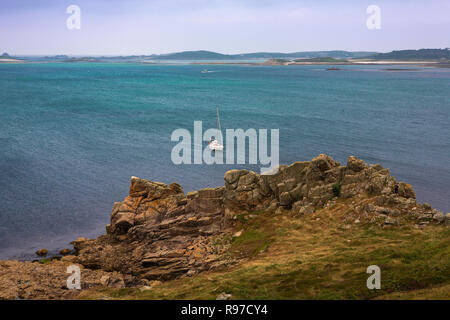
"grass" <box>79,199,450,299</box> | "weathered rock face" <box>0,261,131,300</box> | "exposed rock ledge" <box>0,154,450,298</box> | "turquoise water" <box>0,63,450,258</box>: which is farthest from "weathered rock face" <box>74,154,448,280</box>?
"turquoise water" <box>0,63,450,258</box>

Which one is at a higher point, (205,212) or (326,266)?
(326,266)

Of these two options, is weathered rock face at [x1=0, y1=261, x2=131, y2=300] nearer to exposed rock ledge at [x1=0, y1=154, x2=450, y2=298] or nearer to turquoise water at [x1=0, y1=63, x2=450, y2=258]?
exposed rock ledge at [x1=0, y1=154, x2=450, y2=298]

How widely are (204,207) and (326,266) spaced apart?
16.4 metres

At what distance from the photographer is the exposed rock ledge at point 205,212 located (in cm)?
3158

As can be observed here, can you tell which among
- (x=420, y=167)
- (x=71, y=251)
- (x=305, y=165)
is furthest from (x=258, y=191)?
(x=420, y=167)

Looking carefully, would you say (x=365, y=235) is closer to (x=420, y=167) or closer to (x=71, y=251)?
(x=71, y=251)

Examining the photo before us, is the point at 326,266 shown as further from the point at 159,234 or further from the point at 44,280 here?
the point at 44,280

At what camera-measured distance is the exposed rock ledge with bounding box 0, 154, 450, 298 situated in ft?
104

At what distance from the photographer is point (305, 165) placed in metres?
38.6

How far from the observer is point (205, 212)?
127 ft

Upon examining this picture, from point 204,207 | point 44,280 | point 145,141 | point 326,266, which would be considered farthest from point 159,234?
point 145,141

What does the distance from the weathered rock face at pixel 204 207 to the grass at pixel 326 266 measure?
2.69 meters

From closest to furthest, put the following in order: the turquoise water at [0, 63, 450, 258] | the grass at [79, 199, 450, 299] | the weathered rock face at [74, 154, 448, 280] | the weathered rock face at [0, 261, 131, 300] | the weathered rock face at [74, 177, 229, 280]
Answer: the grass at [79, 199, 450, 299] < the weathered rock face at [0, 261, 131, 300] < the weathered rock face at [74, 154, 448, 280] < the weathered rock face at [74, 177, 229, 280] < the turquoise water at [0, 63, 450, 258]

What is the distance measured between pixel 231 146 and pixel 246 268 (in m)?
49.2
